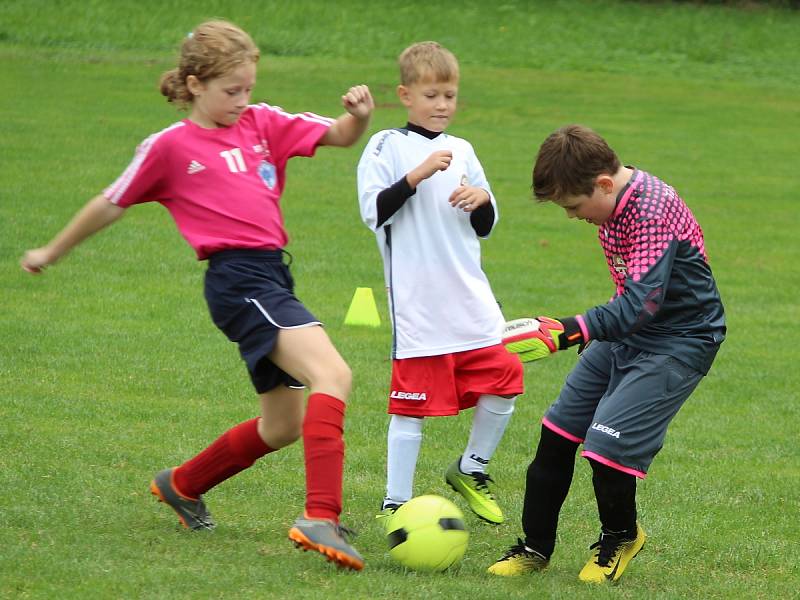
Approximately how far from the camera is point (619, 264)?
4543 mm

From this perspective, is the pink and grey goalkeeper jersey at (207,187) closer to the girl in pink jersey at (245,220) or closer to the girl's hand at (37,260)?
the girl in pink jersey at (245,220)

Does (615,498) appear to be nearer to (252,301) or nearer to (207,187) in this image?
(252,301)

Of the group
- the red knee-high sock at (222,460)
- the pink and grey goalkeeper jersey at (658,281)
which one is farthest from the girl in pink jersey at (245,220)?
the pink and grey goalkeeper jersey at (658,281)

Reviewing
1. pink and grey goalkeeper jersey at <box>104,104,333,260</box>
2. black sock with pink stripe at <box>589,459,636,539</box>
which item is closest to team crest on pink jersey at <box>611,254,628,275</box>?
black sock with pink stripe at <box>589,459,636,539</box>

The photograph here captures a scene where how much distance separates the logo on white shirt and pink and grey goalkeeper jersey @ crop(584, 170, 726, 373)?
144cm

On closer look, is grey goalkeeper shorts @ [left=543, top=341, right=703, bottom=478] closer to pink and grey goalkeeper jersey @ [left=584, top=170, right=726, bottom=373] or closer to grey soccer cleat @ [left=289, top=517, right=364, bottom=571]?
pink and grey goalkeeper jersey @ [left=584, top=170, right=726, bottom=373]

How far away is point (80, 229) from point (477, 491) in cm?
192

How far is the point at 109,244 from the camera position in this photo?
11289 mm

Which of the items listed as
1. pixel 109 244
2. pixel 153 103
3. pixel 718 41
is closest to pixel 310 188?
pixel 109 244

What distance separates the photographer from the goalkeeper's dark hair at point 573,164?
4.40 meters

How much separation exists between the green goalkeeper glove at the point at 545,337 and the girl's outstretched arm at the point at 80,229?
4.87 ft

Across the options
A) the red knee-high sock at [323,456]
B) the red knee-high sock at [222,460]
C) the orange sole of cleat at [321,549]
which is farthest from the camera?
the red knee-high sock at [222,460]

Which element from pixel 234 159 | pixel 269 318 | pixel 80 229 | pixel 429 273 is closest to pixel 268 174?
pixel 234 159

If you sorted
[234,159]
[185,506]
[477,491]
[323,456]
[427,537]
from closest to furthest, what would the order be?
[323,456]
[427,537]
[234,159]
[185,506]
[477,491]
